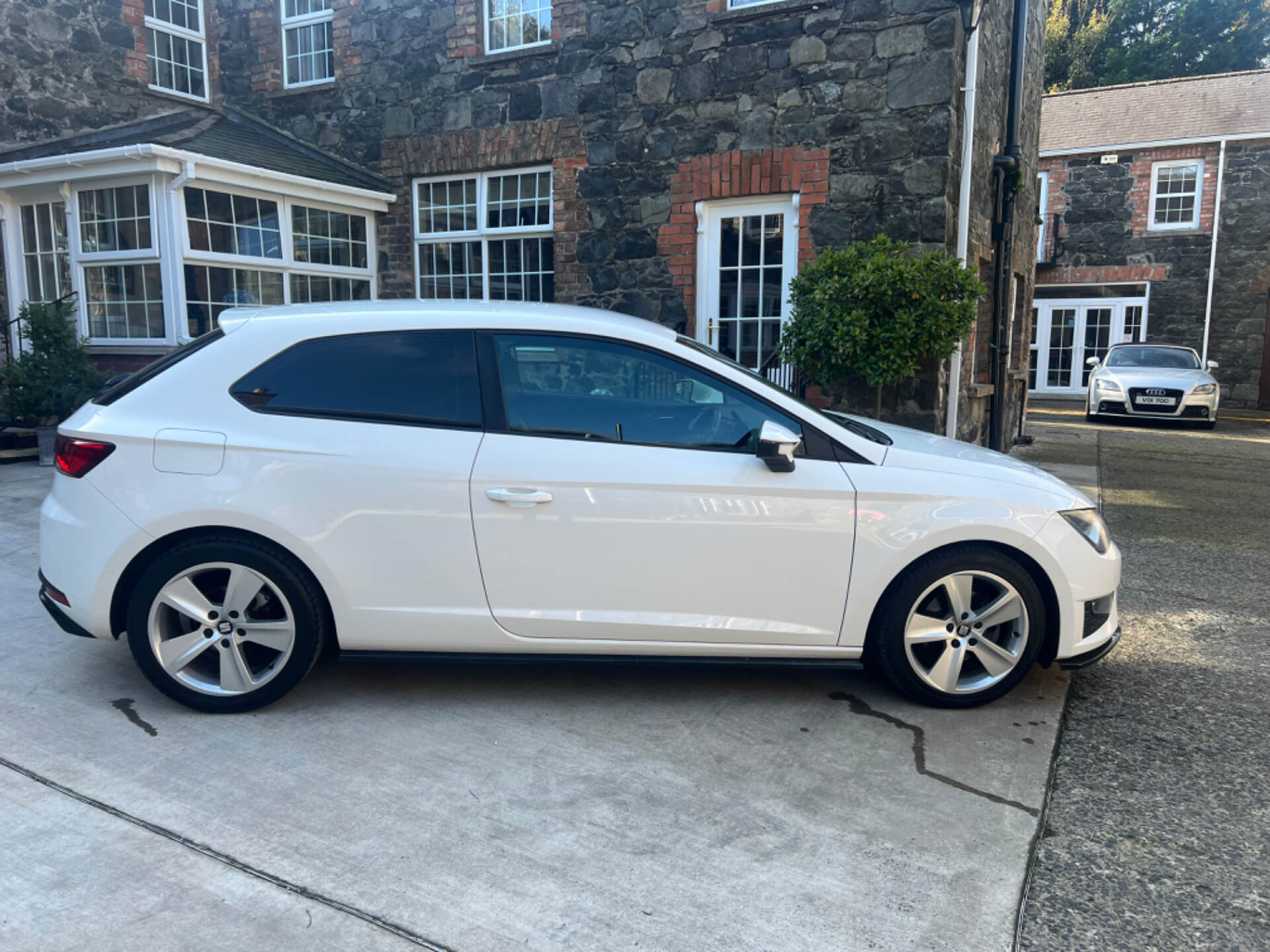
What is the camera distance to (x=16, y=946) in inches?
88.4

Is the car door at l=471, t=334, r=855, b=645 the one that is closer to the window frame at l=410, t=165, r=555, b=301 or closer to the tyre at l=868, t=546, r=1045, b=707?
the tyre at l=868, t=546, r=1045, b=707

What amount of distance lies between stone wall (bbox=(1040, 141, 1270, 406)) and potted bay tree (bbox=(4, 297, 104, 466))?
2177 centimetres

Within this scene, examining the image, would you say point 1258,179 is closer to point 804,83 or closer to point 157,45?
point 804,83

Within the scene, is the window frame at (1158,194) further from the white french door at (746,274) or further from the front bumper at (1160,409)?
the white french door at (746,274)

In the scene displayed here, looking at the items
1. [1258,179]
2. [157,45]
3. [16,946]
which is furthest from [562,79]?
[1258,179]

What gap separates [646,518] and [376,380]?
1.21 metres

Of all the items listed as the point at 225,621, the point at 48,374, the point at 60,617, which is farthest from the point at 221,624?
the point at 48,374

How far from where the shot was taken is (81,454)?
3.47 m

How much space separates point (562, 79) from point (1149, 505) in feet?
23.3

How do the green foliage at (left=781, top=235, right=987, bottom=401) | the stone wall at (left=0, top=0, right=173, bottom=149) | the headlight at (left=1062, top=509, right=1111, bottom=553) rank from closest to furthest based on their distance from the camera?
the headlight at (left=1062, top=509, right=1111, bottom=553) → the green foliage at (left=781, top=235, right=987, bottom=401) → the stone wall at (left=0, top=0, right=173, bottom=149)

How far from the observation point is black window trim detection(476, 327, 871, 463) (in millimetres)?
3525

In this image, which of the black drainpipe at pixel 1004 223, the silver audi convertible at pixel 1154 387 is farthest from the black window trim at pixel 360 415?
the silver audi convertible at pixel 1154 387

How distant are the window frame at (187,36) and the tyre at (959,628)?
39.4ft

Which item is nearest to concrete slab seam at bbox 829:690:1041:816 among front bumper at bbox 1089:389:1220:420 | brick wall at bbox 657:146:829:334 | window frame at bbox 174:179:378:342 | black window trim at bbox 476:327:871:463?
black window trim at bbox 476:327:871:463
